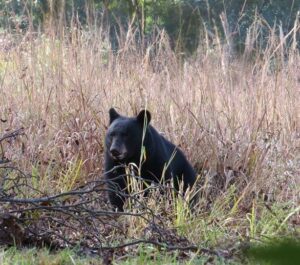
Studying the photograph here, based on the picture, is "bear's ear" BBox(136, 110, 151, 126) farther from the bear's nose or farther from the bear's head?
the bear's nose

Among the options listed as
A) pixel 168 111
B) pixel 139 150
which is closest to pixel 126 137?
pixel 139 150

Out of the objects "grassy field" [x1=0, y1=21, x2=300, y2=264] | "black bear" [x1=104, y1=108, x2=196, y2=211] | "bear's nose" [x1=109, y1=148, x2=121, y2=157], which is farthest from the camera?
"grassy field" [x1=0, y1=21, x2=300, y2=264]

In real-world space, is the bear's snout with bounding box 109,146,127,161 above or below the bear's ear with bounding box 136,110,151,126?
below

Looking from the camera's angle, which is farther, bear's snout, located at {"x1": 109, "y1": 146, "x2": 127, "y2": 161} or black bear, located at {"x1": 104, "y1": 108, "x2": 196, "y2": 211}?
black bear, located at {"x1": 104, "y1": 108, "x2": 196, "y2": 211}

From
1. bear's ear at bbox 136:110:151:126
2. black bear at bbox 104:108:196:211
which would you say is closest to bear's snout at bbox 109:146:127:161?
black bear at bbox 104:108:196:211

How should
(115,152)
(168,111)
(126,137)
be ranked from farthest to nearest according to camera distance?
(168,111) → (126,137) → (115,152)

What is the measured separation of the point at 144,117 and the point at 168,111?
3.97 ft

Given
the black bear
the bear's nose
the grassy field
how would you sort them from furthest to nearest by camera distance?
the grassy field → the black bear → the bear's nose

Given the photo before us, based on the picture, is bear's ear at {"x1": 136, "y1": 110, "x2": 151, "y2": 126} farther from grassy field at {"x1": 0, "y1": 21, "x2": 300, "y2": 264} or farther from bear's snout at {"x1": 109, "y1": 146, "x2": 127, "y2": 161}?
grassy field at {"x1": 0, "y1": 21, "x2": 300, "y2": 264}

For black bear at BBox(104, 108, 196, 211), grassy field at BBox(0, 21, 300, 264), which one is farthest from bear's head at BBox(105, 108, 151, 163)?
grassy field at BBox(0, 21, 300, 264)

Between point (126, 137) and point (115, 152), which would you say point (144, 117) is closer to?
point (126, 137)

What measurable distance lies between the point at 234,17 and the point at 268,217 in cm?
1278

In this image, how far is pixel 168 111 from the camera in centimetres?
730

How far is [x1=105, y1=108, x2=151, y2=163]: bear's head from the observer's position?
5.93 m
